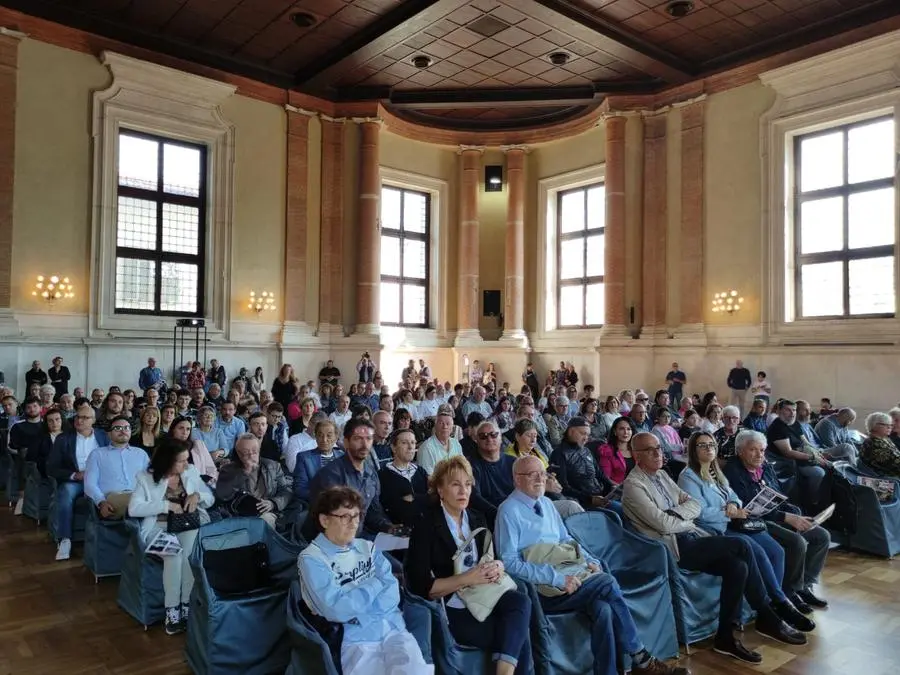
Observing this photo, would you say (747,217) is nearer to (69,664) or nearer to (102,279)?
(102,279)

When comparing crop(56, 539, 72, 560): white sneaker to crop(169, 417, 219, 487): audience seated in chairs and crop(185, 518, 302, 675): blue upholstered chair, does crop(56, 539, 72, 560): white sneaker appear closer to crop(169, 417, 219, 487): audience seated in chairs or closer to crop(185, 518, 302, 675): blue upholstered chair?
crop(169, 417, 219, 487): audience seated in chairs

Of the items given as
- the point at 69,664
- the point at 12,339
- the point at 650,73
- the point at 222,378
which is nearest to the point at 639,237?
the point at 650,73

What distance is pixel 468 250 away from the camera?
16.9m

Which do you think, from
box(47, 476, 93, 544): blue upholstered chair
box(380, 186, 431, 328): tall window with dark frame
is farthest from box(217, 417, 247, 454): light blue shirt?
box(380, 186, 431, 328): tall window with dark frame

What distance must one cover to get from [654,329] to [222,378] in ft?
28.0

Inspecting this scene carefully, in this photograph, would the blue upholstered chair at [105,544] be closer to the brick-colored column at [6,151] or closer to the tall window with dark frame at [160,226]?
the brick-colored column at [6,151]

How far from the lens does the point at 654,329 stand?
14.4 metres

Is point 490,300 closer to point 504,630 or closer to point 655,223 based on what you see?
point 655,223

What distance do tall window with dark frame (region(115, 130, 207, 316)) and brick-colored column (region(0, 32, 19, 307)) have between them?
1.71 meters

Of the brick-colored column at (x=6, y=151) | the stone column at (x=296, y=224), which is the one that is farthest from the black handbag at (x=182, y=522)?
the stone column at (x=296, y=224)

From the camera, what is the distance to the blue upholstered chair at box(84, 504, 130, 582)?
4684 millimetres

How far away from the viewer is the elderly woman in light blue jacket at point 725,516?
13.3 ft

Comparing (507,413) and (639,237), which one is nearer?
(507,413)

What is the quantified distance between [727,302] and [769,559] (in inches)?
392
